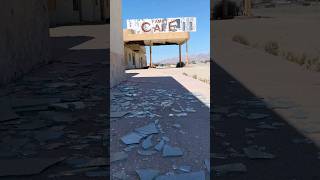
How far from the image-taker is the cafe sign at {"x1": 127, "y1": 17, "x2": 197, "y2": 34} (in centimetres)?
3866

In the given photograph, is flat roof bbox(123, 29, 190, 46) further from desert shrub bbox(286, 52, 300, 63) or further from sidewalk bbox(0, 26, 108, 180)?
sidewalk bbox(0, 26, 108, 180)

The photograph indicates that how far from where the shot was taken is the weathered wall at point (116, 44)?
42.3ft

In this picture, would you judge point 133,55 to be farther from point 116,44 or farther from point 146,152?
point 146,152

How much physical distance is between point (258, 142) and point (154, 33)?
30755mm

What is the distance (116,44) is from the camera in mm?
13508

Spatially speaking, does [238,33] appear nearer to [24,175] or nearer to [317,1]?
[317,1]

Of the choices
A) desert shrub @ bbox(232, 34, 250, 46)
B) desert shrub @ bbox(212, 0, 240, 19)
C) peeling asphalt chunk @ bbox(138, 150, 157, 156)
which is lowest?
peeling asphalt chunk @ bbox(138, 150, 157, 156)

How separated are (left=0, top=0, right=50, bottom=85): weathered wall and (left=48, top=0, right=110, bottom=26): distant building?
11991mm

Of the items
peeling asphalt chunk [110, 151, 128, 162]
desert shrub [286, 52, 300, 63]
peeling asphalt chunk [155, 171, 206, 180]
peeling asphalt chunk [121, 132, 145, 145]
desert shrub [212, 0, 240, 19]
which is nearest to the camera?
peeling asphalt chunk [155, 171, 206, 180]

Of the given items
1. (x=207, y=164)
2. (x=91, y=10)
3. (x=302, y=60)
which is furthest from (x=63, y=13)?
(x=207, y=164)

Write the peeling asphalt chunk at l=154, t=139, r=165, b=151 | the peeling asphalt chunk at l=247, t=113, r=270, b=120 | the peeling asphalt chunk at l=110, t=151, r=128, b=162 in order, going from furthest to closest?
the peeling asphalt chunk at l=247, t=113, r=270, b=120, the peeling asphalt chunk at l=154, t=139, r=165, b=151, the peeling asphalt chunk at l=110, t=151, r=128, b=162

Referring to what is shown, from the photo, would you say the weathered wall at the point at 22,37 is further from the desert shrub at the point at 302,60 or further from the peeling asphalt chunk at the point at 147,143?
the desert shrub at the point at 302,60

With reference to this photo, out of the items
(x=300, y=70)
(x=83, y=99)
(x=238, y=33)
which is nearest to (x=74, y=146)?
(x=83, y=99)

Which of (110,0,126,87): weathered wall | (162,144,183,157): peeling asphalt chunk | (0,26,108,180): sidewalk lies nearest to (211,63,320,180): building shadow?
(162,144,183,157): peeling asphalt chunk
